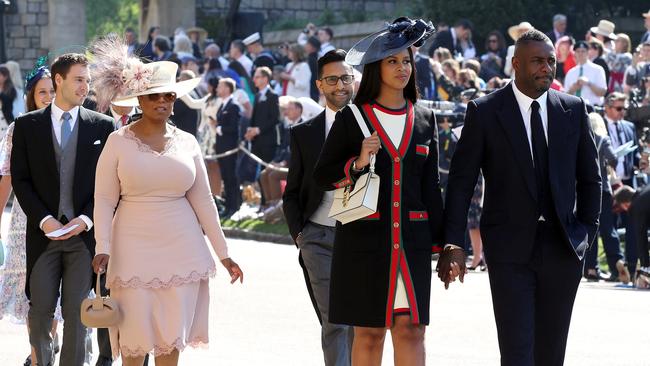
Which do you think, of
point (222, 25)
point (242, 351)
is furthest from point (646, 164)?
point (222, 25)

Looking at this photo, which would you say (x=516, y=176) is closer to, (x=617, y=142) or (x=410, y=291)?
(x=410, y=291)

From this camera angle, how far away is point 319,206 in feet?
26.5

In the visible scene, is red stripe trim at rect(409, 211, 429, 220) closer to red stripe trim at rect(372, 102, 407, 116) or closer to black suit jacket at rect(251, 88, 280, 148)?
red stripe trim at rect(372, 102, 407, 116)

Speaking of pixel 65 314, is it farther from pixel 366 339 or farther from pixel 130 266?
pixel 366 339

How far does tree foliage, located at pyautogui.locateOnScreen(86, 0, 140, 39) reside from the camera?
78062 mm

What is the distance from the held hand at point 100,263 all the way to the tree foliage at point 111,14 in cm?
7087

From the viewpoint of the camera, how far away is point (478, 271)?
15.4 metres

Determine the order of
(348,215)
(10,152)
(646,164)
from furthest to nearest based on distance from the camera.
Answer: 1. (646,164)
2. (10,152)
3. (348,215)

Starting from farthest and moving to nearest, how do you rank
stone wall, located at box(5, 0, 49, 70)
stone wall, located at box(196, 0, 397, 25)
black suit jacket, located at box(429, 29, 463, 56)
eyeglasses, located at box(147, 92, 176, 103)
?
stone wall, located at box(5, 0, 49, 70) < stone wall, located at box(196, 0, 397, 25) < black suit jacket, located at box(429, 29, 463, 56) < eyeglasses, located at box(147, 92, 176, 103)

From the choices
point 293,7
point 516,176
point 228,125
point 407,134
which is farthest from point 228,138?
point 293,7

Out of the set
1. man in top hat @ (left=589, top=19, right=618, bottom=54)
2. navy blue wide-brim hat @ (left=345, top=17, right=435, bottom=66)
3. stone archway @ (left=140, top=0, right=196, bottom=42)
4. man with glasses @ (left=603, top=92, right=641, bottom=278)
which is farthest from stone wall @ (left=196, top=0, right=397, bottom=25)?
navy blue wide-brim hat @ (left=345, top=17, right=435, bottom=66)

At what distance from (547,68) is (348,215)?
1.07 m

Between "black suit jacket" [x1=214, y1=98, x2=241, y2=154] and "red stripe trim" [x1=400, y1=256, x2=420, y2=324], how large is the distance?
1407 cm

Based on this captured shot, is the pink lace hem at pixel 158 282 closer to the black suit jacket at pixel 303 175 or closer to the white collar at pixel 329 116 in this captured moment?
the black suit jacket at pixel 303 175
